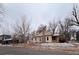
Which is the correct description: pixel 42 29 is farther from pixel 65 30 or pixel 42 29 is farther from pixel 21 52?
pixel 21 52

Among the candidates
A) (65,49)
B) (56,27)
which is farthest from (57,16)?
(65,49)

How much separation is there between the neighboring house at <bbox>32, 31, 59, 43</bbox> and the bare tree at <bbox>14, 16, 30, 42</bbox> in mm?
112

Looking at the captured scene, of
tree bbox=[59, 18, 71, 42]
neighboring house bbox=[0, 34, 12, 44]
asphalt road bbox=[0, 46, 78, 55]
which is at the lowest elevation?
asphalt road bbox=[0, 46, 78, 55]

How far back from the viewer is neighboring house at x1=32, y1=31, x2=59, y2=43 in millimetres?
2146

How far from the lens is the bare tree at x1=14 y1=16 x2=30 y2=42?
2.17 m

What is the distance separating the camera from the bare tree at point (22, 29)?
217 cm

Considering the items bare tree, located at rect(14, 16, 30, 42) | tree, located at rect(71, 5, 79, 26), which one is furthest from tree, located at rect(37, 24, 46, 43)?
tree, located at rect(71, 5, 79, 26)

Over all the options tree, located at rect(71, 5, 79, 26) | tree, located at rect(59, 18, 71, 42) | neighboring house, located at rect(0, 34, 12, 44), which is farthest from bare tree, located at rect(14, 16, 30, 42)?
tree, located at rect(71, 5, 79, 26)

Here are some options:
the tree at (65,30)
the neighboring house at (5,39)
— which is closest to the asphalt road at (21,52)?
the neighboring house at (5,39)

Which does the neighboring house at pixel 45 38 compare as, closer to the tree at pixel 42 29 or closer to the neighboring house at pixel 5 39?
the tree at pixel 42 29

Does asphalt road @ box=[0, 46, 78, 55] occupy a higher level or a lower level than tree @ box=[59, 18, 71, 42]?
lower

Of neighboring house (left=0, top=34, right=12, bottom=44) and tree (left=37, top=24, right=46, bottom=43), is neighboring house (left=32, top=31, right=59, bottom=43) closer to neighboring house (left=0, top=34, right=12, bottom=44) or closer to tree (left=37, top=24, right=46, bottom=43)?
tree (left=37, top=24, right=46, bottom=43)

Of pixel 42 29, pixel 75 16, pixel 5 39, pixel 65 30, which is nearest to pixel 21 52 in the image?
pixel 5 39

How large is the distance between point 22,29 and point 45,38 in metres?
0.30
